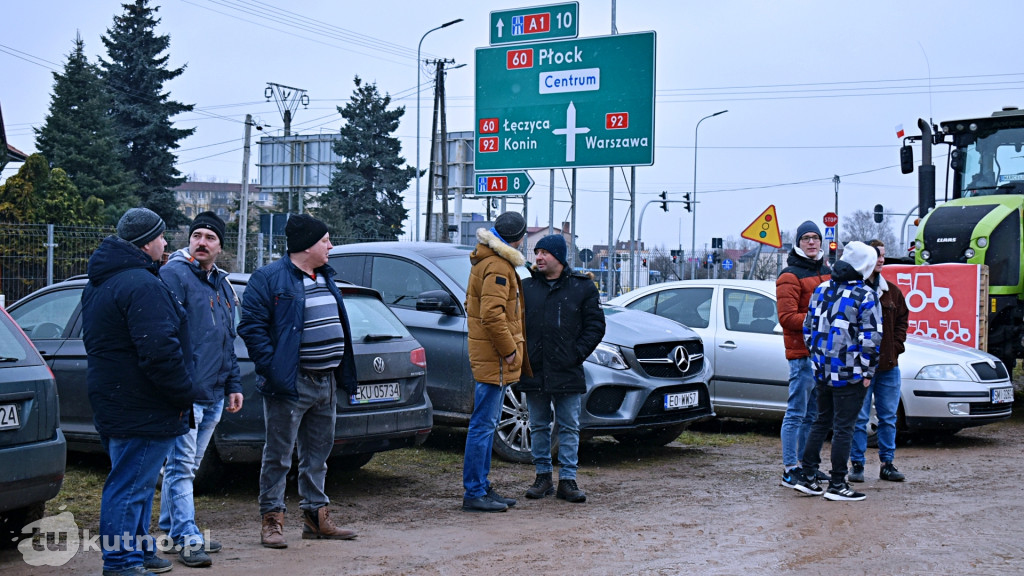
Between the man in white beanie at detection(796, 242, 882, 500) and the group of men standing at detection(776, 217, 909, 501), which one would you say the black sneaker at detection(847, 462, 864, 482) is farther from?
the man in white beanie at detection(796, 242, 882, 500)

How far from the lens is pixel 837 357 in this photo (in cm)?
695

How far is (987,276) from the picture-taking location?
11.5m

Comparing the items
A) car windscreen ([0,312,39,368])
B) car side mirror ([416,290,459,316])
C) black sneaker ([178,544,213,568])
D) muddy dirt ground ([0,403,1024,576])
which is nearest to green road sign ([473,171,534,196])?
muddy dirt ground ([0,403,1024,576])

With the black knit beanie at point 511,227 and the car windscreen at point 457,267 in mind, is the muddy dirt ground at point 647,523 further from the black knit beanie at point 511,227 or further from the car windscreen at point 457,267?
the black knit beanie at point 511,227

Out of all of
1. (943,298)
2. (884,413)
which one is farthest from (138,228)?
(943,298)

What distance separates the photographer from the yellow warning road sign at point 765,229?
1853 cm

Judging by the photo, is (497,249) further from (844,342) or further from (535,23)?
(535,23)

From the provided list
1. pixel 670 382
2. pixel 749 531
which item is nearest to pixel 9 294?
pixel 670 382

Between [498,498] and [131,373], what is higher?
[131,373]

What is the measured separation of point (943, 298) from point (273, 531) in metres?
8.83

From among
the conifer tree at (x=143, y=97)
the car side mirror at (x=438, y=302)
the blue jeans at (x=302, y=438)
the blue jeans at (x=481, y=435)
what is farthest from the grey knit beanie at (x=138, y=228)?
the conifer tree at (x=143, y=97)

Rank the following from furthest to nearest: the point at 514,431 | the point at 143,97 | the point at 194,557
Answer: the point at 143,97, the point at 514,431, the point at 194,557

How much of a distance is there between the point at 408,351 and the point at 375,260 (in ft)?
6.62

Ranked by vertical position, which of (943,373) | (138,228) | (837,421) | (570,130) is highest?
(570,130)
